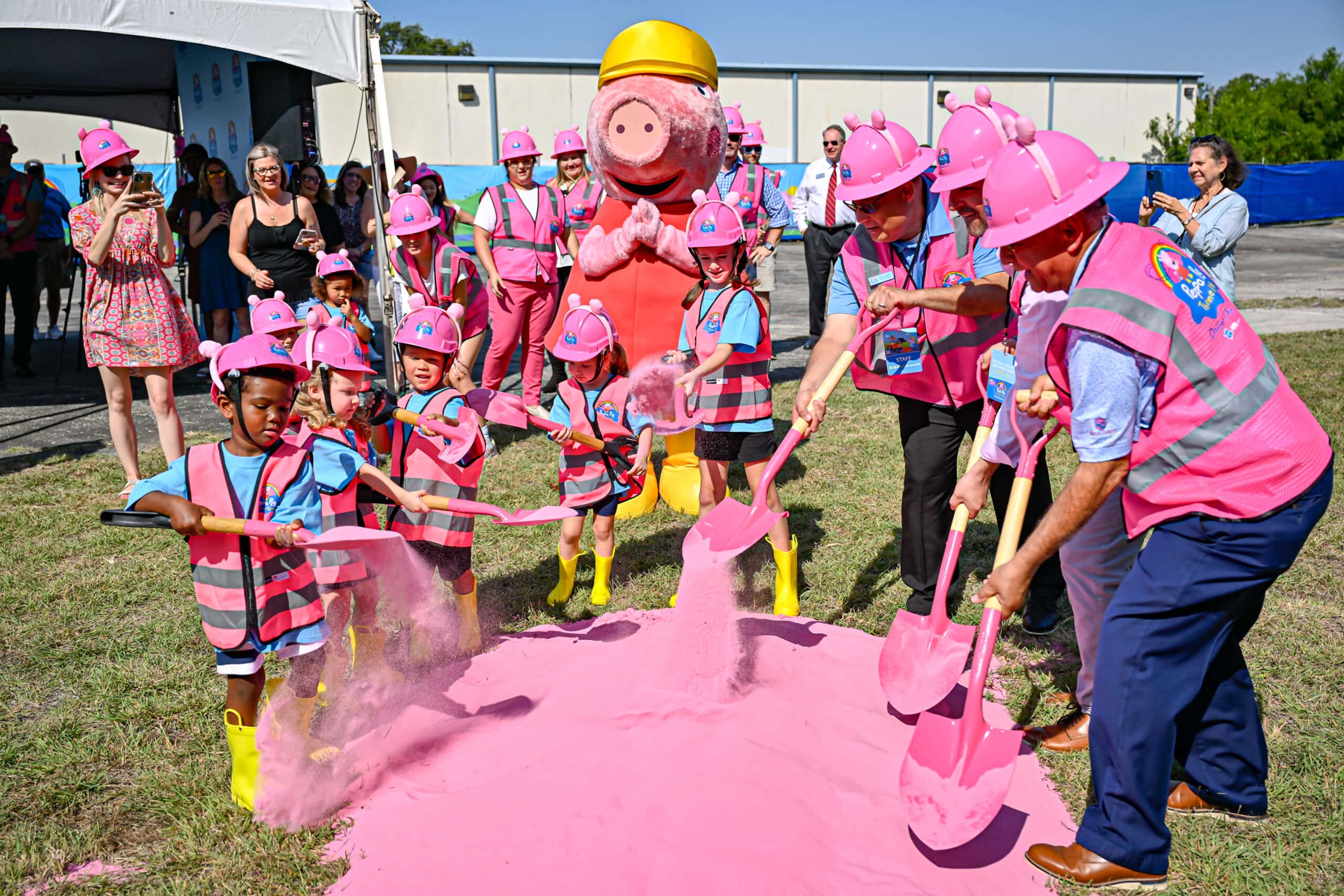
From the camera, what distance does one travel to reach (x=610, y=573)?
5484mm

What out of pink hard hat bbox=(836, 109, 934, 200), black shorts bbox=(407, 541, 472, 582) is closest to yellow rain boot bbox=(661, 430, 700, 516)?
black shorts bbox=(407, 541, 472, 582)

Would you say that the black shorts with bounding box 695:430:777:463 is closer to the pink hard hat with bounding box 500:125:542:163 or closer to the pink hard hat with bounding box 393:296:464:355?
the pink hard hat with bounding box 393:296:464:355

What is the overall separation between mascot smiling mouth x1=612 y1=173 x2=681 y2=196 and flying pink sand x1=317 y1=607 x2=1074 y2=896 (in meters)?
2.45

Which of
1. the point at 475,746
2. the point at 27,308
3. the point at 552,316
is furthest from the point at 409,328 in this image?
the point at 27,308

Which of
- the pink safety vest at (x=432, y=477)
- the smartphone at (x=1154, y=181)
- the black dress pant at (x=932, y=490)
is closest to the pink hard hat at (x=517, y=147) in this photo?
the pink safety vest at (x=432, y=477)

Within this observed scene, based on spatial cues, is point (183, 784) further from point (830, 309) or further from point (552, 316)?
point (552, 316)

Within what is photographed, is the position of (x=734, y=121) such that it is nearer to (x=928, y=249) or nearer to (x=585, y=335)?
(x=585, y=335)

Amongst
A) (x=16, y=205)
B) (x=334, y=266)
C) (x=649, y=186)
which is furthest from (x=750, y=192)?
(x=16, y=205)

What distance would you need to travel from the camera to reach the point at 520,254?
7582 millimetres

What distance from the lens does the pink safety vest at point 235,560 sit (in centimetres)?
312

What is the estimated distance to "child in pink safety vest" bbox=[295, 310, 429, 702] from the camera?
365 cm

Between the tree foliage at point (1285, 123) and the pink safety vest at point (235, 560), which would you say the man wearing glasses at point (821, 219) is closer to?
the pink safety vest at point (235, 560)

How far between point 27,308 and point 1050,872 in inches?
435

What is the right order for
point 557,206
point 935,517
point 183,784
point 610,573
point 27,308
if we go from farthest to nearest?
point 27,308 < point 557,206 < point 610,573 < point 935,517 < point 183,784
